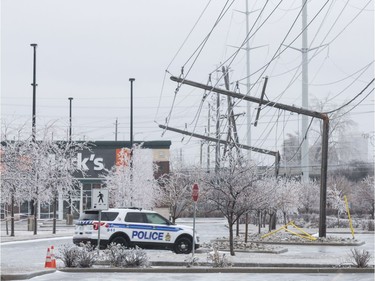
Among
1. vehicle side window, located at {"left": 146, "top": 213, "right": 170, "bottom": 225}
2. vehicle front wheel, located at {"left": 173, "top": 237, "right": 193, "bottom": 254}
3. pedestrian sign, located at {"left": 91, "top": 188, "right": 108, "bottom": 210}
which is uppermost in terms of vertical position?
pedestrian sign, located at {"left": 91, "top": 188, "right": 108, "bottom": 210}

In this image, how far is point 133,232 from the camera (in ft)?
100

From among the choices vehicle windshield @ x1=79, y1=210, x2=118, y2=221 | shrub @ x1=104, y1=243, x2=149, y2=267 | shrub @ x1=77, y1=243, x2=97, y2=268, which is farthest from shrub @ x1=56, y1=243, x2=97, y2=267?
vehicle windshield @ x1=79, y1=210, x2=118, y2=221

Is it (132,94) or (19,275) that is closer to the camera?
(19,275)

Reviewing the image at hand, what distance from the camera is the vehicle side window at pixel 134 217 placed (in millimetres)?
30688

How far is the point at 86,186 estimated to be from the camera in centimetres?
7606

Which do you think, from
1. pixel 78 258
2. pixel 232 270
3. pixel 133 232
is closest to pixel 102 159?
pixel 133 232

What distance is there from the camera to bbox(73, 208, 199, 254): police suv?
30328 mm

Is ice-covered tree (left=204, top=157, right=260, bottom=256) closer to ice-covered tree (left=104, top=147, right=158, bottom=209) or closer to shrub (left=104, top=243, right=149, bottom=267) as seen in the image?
shrub (left=104, top=243, right=149, bottom=267)

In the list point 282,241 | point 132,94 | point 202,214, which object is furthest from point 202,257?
point 202,214

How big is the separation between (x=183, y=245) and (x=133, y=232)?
6.34 ft

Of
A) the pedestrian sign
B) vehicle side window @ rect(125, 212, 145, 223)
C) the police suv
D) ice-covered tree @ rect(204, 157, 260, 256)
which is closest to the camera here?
the pedestrian sign

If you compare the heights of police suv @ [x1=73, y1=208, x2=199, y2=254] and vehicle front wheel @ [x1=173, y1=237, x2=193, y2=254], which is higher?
police suv @ [x1=73, y1=208, x2=199, y2=254]

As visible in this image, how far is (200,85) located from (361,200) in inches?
2305

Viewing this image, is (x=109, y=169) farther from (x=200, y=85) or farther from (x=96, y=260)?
(x=96, y=260)
